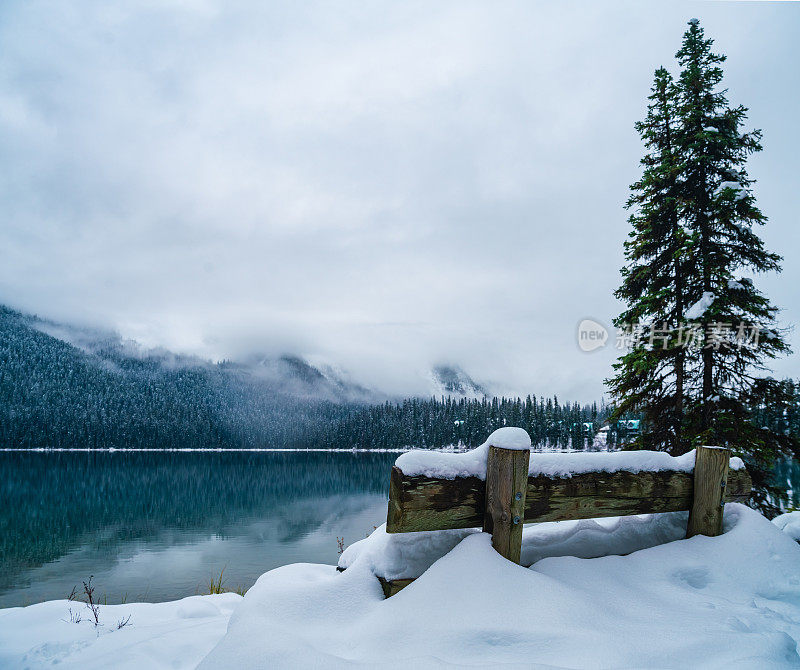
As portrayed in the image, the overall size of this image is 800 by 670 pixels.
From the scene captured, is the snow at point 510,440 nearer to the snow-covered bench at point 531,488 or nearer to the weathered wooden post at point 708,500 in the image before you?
the snow-covered bench at point 531,488

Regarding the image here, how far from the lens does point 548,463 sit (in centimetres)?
390

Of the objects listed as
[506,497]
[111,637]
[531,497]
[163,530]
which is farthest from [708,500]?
[163,530]

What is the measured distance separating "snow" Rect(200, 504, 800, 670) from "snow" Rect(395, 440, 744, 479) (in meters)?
0.61

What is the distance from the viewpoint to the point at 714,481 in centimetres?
475

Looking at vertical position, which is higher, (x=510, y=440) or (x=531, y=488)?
A: (x=510, y=440)

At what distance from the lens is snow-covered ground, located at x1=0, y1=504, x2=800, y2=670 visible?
2613 millimetres

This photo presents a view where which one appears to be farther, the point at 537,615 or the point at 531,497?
the point at 531,497

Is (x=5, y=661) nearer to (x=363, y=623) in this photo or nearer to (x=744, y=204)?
(x=363, y=623)

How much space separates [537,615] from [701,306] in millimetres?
10036

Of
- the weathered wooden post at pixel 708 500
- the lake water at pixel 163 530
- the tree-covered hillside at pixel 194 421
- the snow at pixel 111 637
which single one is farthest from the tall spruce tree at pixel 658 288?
the tree-covered hillside at pixel 194 421

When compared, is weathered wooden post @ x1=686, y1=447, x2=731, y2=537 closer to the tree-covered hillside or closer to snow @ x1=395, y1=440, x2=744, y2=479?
snow @ x1=395, y1=440, x2=744, y2=479

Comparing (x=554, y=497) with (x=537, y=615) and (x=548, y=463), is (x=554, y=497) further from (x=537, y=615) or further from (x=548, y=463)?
(x=537, y=615)

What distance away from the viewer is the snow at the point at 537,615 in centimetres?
258

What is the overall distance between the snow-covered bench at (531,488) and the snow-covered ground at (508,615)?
0.82 ft
